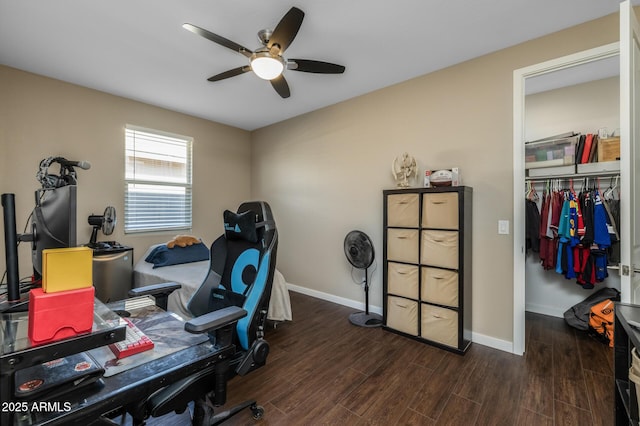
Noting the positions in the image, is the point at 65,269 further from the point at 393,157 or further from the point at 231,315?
the point at 393,157

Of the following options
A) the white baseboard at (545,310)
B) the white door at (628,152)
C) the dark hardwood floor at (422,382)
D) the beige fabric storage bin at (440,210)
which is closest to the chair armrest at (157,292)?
the dark hardwood floor at (422,382)

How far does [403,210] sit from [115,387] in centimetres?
253

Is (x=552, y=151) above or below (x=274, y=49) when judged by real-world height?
below

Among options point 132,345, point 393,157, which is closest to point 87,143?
point 132,345

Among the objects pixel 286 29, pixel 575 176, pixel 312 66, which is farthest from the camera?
pixel 575 176

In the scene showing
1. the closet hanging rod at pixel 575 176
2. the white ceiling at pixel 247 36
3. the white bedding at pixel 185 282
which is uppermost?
the white ceiling at pixel 247 36

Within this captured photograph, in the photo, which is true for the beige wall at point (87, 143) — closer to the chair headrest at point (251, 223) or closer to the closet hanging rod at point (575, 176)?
the chair headrest at point (251, 223)

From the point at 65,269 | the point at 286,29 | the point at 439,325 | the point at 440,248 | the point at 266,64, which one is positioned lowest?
the point at 439,325

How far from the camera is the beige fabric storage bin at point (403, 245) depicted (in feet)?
9.02

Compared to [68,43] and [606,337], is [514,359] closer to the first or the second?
[606,337]

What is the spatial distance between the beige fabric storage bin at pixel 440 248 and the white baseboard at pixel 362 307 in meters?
0.78

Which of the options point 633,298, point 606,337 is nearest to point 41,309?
point 633,298

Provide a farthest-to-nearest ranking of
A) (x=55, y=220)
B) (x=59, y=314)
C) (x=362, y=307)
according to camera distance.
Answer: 1. (x=362, y=307)
2. (x=55, y=220)
3. (x=59, y=314)

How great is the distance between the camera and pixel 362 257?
322 cm
